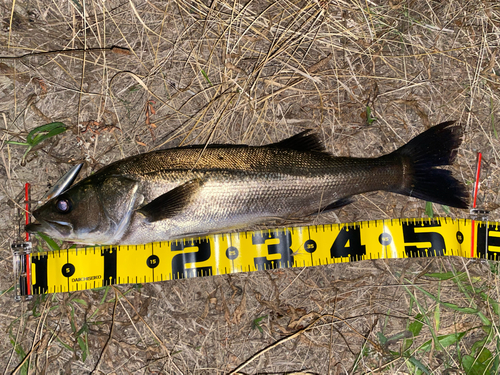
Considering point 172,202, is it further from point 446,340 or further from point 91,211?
point 446,340

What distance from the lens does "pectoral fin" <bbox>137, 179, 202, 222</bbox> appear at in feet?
10.1

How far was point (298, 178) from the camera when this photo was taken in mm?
3291

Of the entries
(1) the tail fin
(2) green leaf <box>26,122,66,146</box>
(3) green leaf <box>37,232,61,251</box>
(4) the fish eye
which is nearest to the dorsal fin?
(1) the tail fin

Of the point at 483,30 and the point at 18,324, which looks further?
the point at 483,30

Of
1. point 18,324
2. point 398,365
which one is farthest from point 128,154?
point 398,365

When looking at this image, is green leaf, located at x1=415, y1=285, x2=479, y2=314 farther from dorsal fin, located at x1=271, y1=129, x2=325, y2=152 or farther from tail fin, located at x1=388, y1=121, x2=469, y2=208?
dorsal fin, located at x1=271, y1=129, x2=325, y2=152

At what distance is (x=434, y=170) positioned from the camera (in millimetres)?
3545

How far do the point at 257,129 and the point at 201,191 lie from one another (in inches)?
44.3

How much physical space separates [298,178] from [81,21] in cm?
301

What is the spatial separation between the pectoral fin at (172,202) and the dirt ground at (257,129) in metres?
0.73

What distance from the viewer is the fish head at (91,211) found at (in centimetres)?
317

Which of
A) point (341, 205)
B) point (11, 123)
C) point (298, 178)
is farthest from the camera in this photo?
point (11, 123)

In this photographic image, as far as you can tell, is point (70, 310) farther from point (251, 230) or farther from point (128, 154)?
point (251, 230)

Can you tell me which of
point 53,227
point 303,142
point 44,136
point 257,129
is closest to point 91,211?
point 53,227
